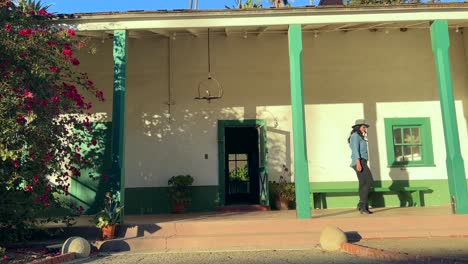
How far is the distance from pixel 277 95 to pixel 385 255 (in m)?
5.58

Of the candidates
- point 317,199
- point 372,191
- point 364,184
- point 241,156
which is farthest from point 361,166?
point 241,156

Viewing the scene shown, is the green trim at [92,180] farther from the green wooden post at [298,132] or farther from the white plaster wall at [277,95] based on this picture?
the green wooden post at [298,132]

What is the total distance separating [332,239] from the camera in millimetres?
6941

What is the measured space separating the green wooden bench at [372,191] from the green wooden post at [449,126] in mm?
1875

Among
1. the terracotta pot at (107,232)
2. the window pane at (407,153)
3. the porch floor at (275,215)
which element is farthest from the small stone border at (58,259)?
the window pane at (407,153)

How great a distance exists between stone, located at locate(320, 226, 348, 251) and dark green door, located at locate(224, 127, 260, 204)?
14.1ft

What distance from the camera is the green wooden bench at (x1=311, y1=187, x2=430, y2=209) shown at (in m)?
10.1

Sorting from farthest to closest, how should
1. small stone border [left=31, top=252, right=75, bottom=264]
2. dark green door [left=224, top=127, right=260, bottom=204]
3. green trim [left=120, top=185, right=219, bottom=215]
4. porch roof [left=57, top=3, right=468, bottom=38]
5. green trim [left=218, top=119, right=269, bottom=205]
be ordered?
dark green door [left=224, top=127, right=260, bottom=204] → green trim [left=218, top=119, right=269, bottom=205] → green trim [left=120, top=185, right=219, bottom=215] → porch roof [left=57, top=3, right=468, bottom=38] → small stone border [left=31, top=252, right=75, bottom=264]

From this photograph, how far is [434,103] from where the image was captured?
35.8 ft

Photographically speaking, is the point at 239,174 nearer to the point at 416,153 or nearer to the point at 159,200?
the point at 159,200

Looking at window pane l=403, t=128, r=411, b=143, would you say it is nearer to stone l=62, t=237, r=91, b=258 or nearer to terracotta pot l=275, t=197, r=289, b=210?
terracotta pot l=275, t=197, r=289, b=210

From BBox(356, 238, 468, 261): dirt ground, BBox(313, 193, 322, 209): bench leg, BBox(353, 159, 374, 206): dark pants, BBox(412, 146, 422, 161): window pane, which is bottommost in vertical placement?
BBox(356, 238, 468, 261): dirt ground

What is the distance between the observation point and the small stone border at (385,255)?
18.3 ft

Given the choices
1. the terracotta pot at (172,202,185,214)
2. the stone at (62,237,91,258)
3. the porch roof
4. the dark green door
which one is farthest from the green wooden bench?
the stone at (62,237,91,258)
